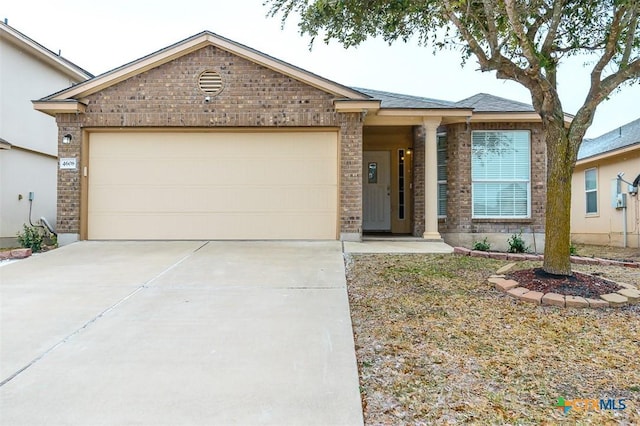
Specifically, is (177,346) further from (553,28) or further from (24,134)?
(24,134)

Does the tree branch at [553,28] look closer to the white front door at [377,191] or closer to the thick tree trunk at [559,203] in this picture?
the thick tree trunk at [559,203]

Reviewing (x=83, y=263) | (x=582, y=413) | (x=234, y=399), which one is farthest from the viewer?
(x=83, y=263)

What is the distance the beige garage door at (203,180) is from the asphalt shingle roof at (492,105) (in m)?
3.45

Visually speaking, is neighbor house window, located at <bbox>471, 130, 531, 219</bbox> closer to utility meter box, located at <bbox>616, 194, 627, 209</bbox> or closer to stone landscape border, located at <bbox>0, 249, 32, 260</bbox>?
utility meter box, located at <bbox>616, 194, 627, 209</bbox>

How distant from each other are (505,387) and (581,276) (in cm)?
317

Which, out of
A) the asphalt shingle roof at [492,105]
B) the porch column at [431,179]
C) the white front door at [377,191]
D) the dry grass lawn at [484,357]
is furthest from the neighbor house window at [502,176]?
the dry grass lawn at [484,357]

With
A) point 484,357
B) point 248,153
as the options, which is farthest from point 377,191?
point 484,357

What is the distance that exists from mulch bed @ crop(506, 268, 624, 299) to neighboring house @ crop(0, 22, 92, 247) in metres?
10.6

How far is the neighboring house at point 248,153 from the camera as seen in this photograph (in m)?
8.36

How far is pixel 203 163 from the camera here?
8633 millimetres

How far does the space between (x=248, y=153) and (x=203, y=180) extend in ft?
3.69

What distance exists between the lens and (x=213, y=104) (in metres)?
8.41

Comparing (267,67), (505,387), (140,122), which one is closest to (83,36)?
(140,122)

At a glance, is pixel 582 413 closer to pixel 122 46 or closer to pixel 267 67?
pixel 267 67
